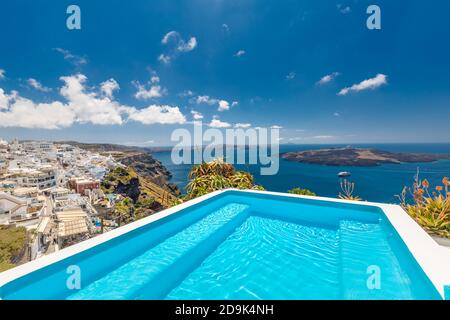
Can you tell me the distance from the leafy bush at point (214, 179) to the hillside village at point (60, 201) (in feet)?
3.81

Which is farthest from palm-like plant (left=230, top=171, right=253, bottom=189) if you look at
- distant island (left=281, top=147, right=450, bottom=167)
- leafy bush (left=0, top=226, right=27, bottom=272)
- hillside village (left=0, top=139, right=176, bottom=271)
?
distant island (left=281, top=147, right=450, bottom=167)

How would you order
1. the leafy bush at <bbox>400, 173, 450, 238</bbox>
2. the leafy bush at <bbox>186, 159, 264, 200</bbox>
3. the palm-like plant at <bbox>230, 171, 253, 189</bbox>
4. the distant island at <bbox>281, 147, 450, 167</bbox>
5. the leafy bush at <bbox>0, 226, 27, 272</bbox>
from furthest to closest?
the distant island at <bbox>281, 147, 450, 167</bbox> < the leafy bush at <bbox>0, 226, 27, 272</bbox> < the palm-like plant at <bbox>230, 171, 253, 189</bbox> < the leafy bush at <bbox>186, 159, 264, 200</bbox> < the leafy bush at <bbox>400, 173, 450, 238</bbox>

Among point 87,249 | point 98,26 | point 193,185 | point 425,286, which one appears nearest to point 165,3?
point 98,26

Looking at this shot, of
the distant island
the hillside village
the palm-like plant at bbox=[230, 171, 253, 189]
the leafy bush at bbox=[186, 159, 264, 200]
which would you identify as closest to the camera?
the leafy bush at bbox=[186, 159, 264, 200]

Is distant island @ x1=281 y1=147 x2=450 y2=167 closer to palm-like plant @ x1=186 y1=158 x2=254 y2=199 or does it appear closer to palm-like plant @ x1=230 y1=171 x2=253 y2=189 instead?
palm-like plant @ x1=230 y1=171 x2=253 y2=189

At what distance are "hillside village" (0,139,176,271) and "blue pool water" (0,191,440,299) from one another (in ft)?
10.5

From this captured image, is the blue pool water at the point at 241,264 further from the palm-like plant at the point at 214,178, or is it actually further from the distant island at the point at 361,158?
the distant island at the point at 361,158

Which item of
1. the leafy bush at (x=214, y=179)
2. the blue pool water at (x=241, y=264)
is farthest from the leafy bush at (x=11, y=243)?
the blue pool water at (x=241, y=264)

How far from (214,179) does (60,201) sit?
27.5 meters

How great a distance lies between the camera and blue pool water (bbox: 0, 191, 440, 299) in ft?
6.82

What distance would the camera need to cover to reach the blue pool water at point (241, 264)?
208cm

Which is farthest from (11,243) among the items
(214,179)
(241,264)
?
(241,264)

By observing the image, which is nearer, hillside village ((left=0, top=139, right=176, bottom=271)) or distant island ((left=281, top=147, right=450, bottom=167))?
hillside village ((left=0, top=139, right=176, bottom=271))

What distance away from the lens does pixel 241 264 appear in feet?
9.16
